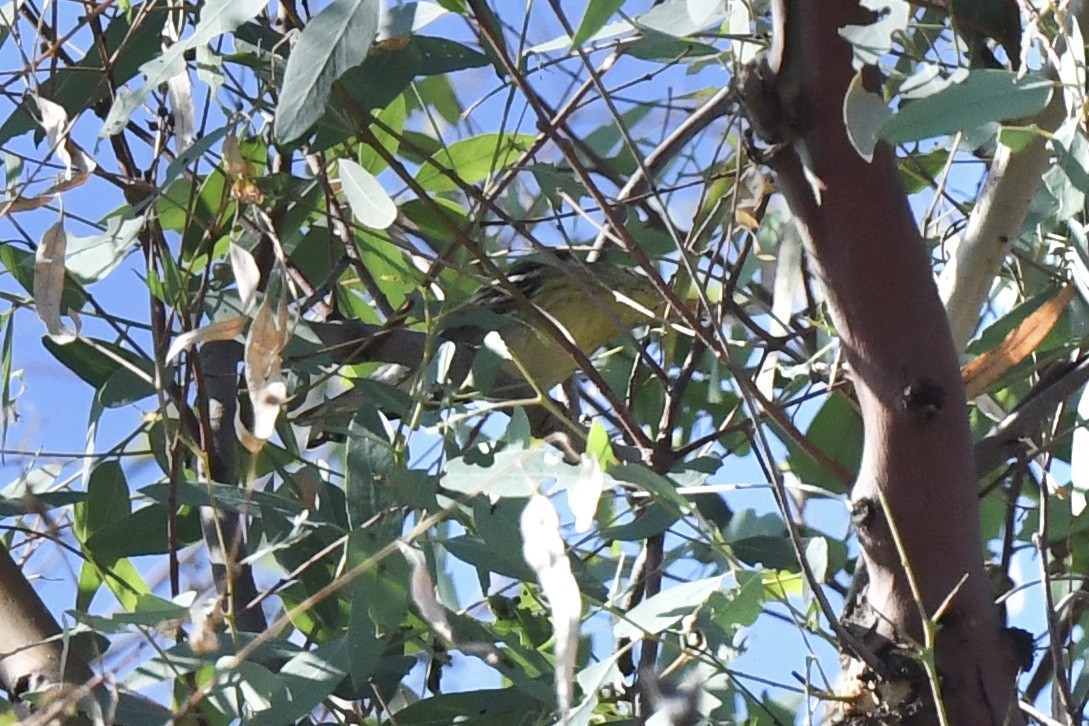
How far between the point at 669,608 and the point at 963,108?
1.06 ft

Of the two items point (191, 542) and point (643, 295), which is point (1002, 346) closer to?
point (191, 542)

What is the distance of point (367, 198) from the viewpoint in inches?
33.3

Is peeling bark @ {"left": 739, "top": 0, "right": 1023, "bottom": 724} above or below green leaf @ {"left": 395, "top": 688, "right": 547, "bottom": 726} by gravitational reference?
above

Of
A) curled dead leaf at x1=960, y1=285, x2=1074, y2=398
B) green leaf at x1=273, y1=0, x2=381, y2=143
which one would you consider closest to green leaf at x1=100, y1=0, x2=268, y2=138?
green leaf at x1=273, y1=0, x2=381, y2=143

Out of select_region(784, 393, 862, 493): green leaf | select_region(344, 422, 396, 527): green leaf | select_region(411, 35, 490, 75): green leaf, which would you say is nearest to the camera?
select_region(344, 422, 396, 527): green leaf

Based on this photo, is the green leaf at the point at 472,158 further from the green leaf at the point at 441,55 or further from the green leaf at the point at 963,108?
the green leaf at the point at 963,108

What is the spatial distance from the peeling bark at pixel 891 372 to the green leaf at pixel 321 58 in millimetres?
207

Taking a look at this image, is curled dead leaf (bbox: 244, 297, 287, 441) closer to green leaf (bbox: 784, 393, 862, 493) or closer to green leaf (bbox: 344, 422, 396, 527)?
green leaf (bbox: 344, 422, 396, 527)

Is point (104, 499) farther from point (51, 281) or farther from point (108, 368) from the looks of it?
point (51, 281)

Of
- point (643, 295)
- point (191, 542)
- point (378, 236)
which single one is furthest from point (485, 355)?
point (643, 295)

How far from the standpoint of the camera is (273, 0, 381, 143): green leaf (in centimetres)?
67

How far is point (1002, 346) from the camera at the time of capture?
883mm

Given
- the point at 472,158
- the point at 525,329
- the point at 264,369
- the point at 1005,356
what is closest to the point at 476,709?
the point at 264,369

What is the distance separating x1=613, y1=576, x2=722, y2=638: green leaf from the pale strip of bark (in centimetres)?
23
